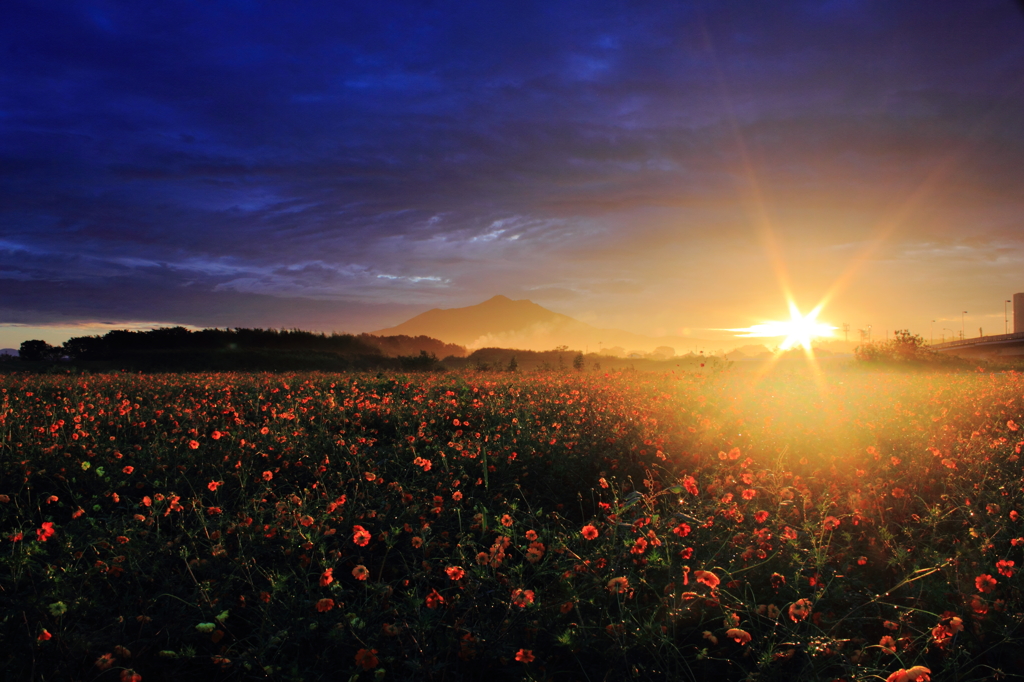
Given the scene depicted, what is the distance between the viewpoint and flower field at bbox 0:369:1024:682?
2574mm

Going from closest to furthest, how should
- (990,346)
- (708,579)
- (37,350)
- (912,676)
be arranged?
(912,676) → (708,579) → (37,350) → (990,346)

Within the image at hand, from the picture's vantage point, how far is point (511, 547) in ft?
12.6

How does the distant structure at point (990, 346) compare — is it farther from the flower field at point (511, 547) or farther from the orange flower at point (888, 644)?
the orange flower at point (888, 644)

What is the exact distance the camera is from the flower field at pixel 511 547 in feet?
8.45

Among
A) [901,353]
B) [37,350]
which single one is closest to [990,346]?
[901,353]

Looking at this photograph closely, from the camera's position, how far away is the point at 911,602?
3094mm

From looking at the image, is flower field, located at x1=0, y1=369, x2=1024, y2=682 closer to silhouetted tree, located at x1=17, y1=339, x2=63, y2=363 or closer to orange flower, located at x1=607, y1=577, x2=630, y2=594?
orange flower, located at x1=607, y1=577, x2=630, y2=594

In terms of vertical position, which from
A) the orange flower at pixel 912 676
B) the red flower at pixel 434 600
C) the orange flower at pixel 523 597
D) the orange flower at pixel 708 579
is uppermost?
the orange flower at pixel 708 579

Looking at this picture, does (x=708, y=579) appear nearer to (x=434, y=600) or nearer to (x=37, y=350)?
(x=434, y=600)

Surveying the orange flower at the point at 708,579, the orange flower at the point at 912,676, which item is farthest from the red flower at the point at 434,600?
the orange flower at the point at 912,676

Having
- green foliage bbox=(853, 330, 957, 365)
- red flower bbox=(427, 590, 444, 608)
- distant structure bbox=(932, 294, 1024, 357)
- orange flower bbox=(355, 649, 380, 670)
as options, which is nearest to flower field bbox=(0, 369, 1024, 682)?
orange flower bbox=(355, 649, 380, 670)

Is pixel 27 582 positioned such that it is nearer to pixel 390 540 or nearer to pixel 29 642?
pixel 29 642

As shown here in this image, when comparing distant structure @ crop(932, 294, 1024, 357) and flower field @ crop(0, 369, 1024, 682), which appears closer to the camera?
flower field @ crop(0, 369, 1024, 682)

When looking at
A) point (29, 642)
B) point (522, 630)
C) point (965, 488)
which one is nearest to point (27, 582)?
point (29, 642)
